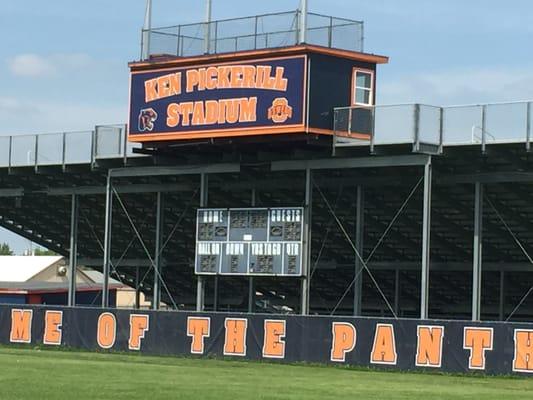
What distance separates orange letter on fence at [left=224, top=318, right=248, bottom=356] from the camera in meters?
41.0

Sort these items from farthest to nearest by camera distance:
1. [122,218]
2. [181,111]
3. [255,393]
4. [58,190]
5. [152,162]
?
A: [122,218] < [58,190] < [152,162] < [181,111] < [255,393]

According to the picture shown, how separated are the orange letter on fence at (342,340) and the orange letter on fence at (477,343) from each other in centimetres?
398

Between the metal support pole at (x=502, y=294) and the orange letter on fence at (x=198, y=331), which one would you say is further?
the metal support pole at (x=502, y=294)

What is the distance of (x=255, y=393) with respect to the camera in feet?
84.2

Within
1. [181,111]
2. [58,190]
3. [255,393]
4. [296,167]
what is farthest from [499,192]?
[255,393]

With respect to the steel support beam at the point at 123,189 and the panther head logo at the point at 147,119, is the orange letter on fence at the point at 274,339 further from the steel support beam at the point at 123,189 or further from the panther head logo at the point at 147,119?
the steel support beam at the point at 123,189

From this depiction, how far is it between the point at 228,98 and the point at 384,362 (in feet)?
40.1

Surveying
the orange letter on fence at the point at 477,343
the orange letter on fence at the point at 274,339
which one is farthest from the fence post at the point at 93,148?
the orange letter on fence at the point at 477,343

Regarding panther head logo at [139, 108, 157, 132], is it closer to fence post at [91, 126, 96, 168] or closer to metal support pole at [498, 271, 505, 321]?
fence post at [91, 126, 96, 168]

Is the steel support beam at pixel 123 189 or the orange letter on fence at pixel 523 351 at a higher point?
the steel support beam at pixel 123 189

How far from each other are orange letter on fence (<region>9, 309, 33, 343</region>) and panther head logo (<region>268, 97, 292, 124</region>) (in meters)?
11.2

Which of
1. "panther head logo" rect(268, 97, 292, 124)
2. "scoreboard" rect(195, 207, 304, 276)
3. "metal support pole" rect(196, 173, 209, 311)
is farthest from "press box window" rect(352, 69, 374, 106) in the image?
"metal support pole" rect(196, 173, 209, 311)

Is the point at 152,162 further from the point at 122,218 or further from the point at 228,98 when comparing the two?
the point at 122,218

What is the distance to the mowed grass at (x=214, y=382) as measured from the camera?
25.2m
